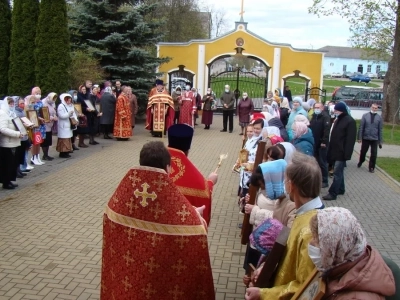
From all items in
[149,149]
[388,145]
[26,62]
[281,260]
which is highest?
[26,62]

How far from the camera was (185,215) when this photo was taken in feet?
9.94

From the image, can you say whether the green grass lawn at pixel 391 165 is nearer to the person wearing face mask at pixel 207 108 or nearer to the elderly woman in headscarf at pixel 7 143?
the person wearing face mask at pixel 207 108

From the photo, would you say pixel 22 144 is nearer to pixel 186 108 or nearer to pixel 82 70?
pixel 82 70

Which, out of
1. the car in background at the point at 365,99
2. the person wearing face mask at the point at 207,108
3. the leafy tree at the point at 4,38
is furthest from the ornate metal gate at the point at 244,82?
the leafy tree at the point at 4,38

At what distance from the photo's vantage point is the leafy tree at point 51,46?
15.8 metres

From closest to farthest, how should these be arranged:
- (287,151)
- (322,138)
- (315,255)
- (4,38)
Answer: (315,255), (287,151), (322,138), (4,38)

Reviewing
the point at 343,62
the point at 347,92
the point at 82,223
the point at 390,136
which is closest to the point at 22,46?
the point at 82,223

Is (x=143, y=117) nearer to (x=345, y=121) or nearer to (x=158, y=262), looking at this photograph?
(x=345, y=121)

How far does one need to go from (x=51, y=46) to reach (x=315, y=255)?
1538 cm

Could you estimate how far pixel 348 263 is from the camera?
2.18m

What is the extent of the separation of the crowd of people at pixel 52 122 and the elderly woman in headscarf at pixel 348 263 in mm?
7793

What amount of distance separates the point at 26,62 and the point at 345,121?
37.6ft

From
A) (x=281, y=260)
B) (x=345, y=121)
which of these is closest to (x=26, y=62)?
(x=345, y=121)

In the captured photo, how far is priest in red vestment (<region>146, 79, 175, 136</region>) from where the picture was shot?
54.9ft
